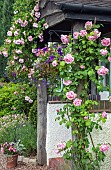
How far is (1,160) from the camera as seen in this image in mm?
5938

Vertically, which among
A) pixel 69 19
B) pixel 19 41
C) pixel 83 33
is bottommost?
pixel 83 33

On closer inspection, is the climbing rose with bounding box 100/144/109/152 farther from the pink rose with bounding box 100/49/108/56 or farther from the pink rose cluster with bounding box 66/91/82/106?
the pink rose with bounding box 100/49/108/56

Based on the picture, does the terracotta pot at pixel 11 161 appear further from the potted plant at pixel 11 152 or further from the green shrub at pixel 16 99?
the green shrub at pixel 16 99

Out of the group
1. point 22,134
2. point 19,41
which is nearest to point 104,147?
point 19,41

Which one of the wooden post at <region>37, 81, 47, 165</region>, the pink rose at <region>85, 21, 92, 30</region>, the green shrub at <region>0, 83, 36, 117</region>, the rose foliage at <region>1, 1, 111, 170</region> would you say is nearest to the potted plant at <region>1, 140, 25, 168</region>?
the wooden post at <region>37, 81, 47, 165</region>

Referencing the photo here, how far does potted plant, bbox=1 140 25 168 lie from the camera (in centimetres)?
541

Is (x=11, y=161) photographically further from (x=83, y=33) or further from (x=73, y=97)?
(x=83, y=33)

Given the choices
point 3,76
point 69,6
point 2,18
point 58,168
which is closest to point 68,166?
point 58,168

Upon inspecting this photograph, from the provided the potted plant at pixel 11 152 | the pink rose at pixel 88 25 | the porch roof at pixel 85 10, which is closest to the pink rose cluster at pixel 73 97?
the pink rose at pixel 88 25

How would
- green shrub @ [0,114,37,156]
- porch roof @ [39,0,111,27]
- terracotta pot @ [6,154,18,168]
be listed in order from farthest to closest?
1. green shrub @ [0,114,37,156]
2. terracotta pot @ [6,154,18,168]
3. porch roof @ [39,0,111,27]

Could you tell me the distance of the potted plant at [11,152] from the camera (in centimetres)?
541

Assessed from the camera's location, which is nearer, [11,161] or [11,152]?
[11,161]

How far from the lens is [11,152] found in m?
5.54

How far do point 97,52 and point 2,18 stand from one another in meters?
12.2
